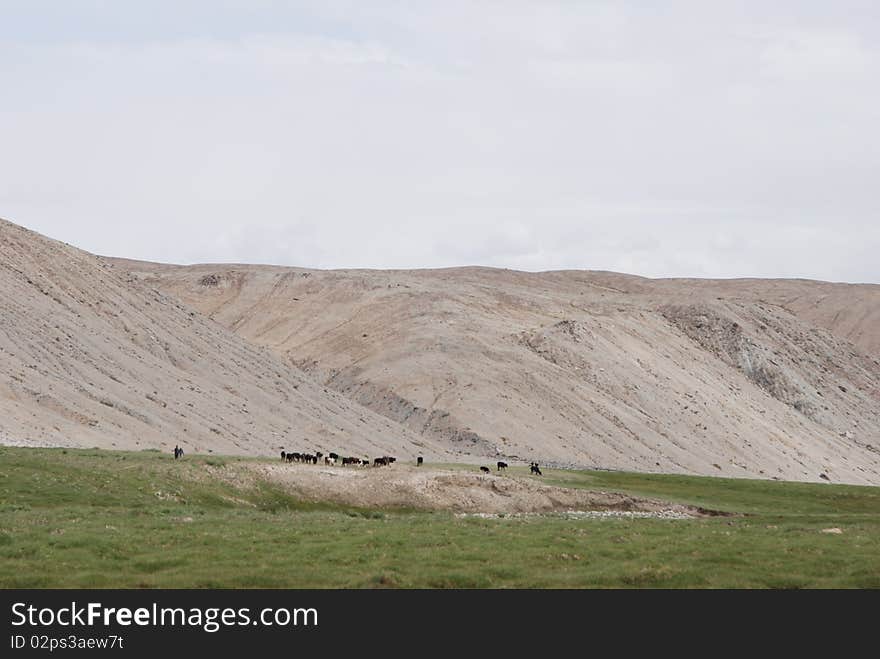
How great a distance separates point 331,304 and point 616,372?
115 feet

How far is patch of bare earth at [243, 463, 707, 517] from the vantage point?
45.0 m

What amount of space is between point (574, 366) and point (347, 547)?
272 feet

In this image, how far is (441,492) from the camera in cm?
4675

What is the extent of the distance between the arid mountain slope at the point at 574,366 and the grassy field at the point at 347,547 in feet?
168

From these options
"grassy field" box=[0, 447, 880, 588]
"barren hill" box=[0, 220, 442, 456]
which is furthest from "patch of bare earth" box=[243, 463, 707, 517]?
"barren hill" box=[0, 220, 442, 456]

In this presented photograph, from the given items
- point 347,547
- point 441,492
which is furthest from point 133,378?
point 347,547

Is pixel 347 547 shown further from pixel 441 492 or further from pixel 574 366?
pixel 574 366

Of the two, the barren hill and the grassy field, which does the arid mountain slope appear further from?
the grassy field

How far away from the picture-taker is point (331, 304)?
130m

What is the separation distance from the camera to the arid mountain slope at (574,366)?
95.1 metres
